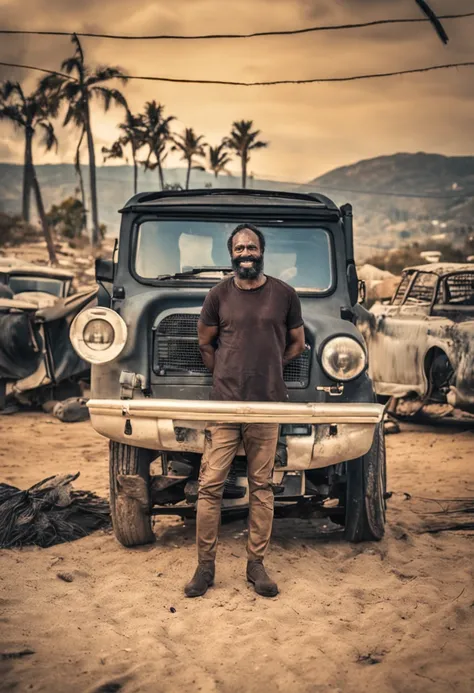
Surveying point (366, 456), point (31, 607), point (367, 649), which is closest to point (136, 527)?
point (31, 607)

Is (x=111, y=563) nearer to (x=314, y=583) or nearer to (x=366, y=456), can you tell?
(x=314, y=583)

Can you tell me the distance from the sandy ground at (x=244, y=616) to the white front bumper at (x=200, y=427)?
0.78 m

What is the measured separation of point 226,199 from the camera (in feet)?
18.8

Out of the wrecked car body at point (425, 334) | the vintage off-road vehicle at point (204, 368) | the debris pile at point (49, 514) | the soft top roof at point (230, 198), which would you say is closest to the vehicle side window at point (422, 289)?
the wrecked car body at point (425, 334)

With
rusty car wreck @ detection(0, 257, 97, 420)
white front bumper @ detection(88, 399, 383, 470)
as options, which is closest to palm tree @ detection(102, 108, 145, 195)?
rusty car wreck @ detection(0, 257, 97, 420)

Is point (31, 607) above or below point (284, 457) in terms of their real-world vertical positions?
below

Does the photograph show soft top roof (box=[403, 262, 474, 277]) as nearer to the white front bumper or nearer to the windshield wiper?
the windshield wiper

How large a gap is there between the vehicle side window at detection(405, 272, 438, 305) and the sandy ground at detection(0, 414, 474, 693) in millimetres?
4684

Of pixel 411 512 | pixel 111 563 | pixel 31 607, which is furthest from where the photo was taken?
pixel 411 512

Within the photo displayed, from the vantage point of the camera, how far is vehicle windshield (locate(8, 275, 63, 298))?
562 inches

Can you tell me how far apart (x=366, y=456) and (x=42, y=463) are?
13.3 ft

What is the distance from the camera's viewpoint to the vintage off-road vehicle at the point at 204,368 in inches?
190

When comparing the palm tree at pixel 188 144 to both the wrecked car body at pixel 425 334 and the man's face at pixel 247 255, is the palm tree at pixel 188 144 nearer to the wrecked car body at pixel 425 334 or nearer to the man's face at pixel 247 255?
the wrecked car body at pixel 425 334

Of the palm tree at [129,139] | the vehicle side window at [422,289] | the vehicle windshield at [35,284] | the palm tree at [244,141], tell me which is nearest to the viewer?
the vehicle side window at [422,289]
